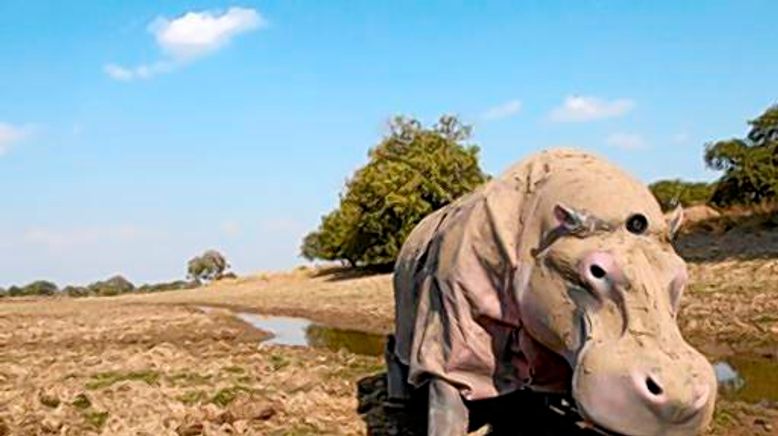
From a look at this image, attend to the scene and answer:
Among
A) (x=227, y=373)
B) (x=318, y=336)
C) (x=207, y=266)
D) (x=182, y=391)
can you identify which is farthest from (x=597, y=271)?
(x=207, y=266)

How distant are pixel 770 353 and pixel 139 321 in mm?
20179

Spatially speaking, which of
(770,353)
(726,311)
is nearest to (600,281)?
(770,353)

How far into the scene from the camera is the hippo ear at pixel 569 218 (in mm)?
7023

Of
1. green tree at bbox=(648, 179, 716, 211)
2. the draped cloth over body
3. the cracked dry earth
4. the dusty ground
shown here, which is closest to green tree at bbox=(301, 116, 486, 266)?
green tree at bbox=(648, 179, 716, 211)

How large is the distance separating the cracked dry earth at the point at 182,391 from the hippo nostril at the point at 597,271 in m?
4.32

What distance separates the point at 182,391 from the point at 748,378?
8581mm

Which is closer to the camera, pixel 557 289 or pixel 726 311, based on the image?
pixel 557 289

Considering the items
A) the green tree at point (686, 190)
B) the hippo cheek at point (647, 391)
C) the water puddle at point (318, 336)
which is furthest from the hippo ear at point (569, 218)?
the green tree at point (686, 190)

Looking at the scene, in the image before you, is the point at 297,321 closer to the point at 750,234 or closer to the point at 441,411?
the point at 750,234

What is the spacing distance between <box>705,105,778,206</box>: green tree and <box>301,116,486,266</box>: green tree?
12.8 meters

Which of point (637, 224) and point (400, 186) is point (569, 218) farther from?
point (400, 186)

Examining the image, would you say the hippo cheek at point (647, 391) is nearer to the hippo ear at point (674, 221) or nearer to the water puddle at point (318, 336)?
the hippo ear at point (674, 221)

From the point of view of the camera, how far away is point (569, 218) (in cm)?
706

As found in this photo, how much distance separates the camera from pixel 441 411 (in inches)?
312
